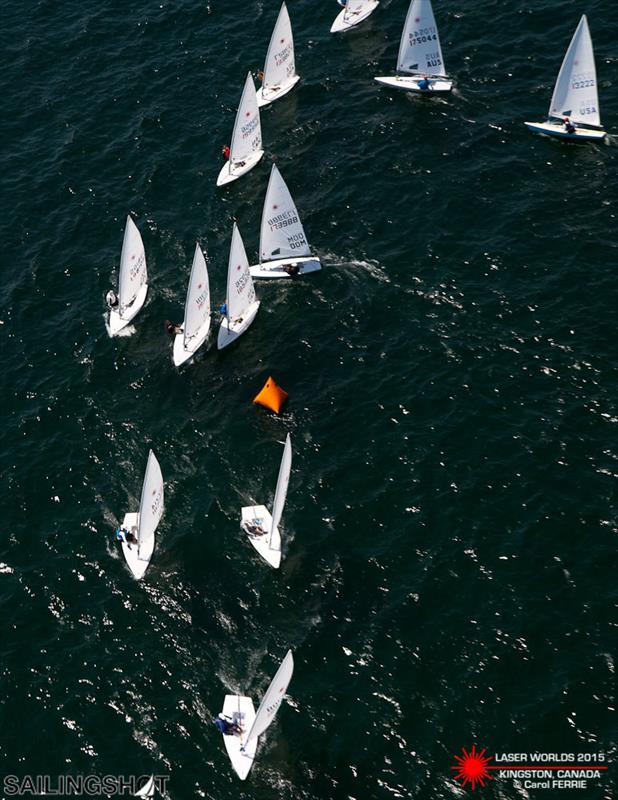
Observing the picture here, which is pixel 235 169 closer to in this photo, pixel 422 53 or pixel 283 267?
pixel 283 267

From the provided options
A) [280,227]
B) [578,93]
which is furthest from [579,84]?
[280,227]

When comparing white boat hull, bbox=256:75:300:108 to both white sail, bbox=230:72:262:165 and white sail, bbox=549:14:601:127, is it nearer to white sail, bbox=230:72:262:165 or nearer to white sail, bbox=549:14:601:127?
white sail, bbox=230:72:262:165

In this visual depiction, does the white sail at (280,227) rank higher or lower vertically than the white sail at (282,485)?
Answer: higher

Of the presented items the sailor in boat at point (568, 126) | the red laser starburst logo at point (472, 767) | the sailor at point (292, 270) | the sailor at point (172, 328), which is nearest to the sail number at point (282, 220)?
the sailor at point (292, 270)

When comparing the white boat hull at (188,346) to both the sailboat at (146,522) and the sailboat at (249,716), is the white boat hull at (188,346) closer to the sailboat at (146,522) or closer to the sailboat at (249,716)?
the sailboat at (146,522)

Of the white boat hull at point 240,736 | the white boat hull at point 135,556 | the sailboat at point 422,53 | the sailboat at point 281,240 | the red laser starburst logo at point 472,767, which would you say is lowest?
the red laser starburst logo at point 472,767

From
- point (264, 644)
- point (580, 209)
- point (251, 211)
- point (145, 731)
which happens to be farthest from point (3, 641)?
point (580, 209)

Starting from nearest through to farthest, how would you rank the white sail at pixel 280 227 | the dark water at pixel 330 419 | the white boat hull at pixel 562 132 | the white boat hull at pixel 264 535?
the dark water at pixel 330 419
the white boat hull at pixel 264 535
the white sail at pixel 280 227
the white boat hull at pixel 562 132
